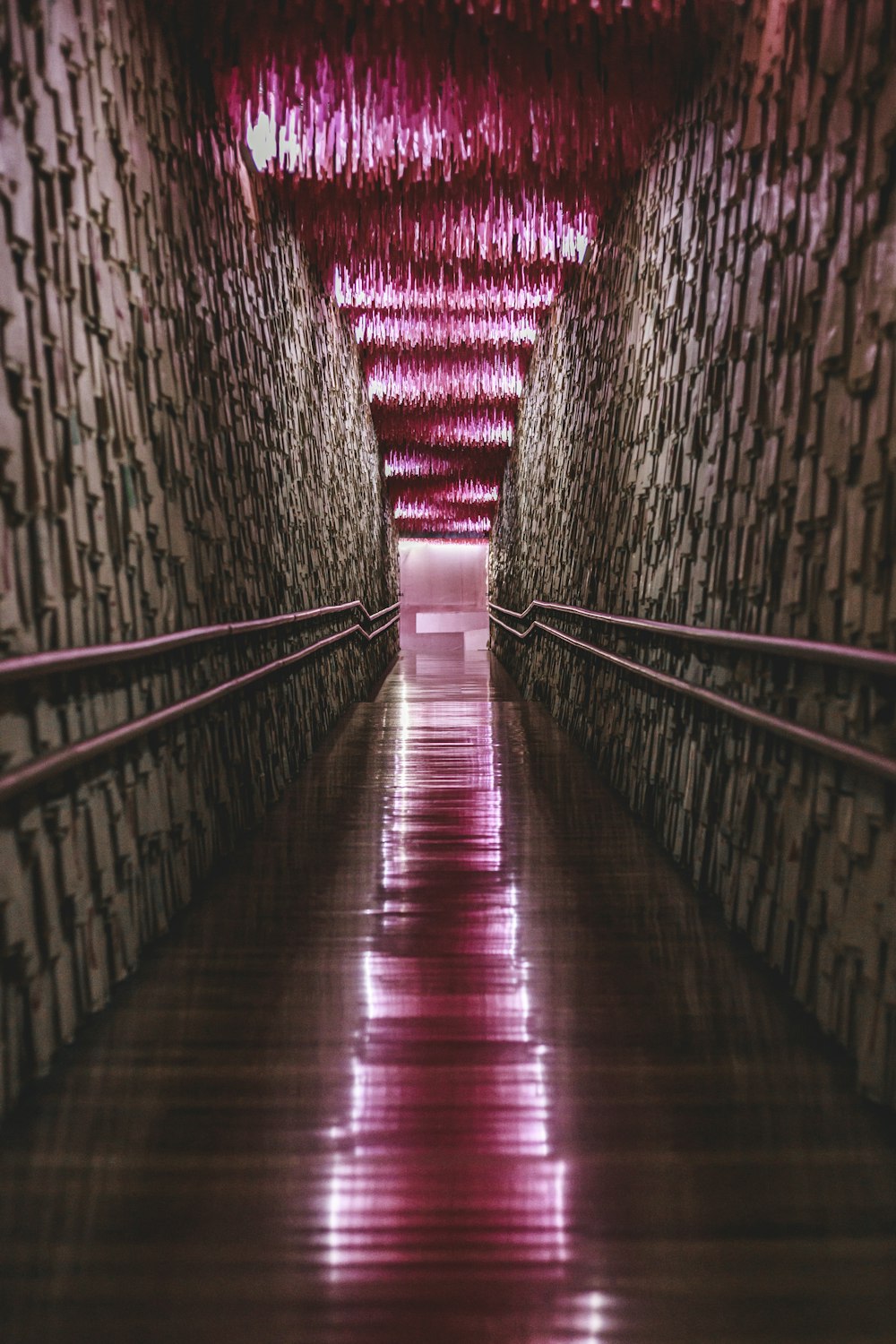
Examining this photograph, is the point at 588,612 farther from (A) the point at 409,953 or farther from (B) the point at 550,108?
(A) the point at 409,953

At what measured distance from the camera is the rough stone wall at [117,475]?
1660mm

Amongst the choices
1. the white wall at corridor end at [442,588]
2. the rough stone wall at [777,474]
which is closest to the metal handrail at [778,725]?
the rough stone wall at [777,474]

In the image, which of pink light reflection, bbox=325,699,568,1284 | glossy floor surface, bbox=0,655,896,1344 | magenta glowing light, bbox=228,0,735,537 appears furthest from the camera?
magenta glowing light, bbox=228,0,735,537

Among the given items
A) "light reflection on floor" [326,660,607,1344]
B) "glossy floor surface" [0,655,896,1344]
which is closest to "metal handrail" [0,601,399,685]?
"glossy floor surface" [0,655,896,1344]

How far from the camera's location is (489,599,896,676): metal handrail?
1.57 metres

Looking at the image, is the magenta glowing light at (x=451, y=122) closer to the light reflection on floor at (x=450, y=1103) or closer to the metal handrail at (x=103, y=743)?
the metal handrail at (x=103, y=743)

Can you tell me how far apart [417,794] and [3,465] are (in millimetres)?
2497

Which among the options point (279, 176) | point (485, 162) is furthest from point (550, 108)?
point (279, 176)

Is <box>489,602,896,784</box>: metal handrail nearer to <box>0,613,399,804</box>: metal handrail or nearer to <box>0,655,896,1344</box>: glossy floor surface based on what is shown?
<box>0,655,896,1344</box>: glossy floor surface

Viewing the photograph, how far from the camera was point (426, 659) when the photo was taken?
13.4 meters

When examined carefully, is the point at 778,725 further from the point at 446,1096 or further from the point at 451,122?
the point at 451,122

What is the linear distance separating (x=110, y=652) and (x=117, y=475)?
0.45m

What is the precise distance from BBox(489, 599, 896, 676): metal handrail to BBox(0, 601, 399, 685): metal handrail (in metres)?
1.34

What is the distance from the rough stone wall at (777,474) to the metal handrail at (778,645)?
5 centimetres
